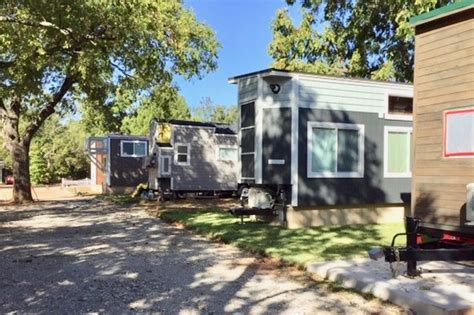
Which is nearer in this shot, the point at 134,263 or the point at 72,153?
the point at 134,263

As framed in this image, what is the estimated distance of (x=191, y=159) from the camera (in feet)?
76.4

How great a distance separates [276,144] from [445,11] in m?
5.21

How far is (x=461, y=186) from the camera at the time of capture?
6.46 m

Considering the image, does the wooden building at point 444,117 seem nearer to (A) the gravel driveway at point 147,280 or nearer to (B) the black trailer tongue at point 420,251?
(B) the black trailer tongue at point 420,251

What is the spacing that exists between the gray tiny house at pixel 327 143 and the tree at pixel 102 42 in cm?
261

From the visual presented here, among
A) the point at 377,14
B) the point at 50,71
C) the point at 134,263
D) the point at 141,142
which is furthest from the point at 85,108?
the point at 134,263

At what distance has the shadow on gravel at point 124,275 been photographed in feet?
17.6

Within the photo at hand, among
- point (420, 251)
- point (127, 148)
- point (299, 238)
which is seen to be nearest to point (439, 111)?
point (420, 251)

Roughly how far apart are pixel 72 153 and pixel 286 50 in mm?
31049

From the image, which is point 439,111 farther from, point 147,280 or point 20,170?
point 20,170

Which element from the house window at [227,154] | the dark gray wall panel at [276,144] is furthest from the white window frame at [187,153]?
the dark gray wall panel at [276,144]

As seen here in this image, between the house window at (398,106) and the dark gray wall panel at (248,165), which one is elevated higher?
the house window at (398,106)

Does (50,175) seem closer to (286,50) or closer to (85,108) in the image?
(85,108)

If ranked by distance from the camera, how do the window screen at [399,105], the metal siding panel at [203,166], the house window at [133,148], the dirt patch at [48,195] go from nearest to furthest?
the window screen at [399,105], the metal siding panel at [203,166], the dirt patch at [48,195], the house window at [133,148]
